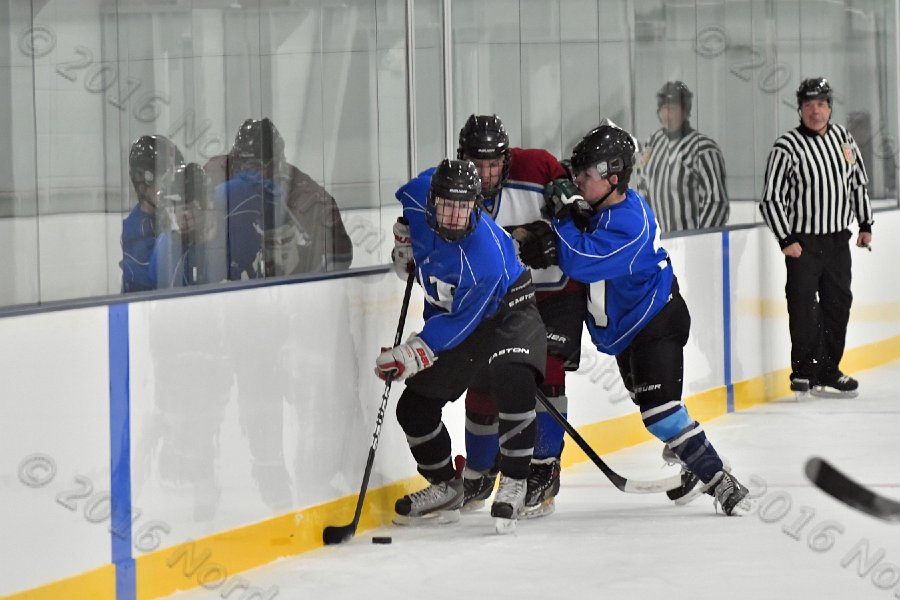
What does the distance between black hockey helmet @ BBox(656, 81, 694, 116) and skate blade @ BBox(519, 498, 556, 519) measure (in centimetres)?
262

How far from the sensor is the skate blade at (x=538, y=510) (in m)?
4.65

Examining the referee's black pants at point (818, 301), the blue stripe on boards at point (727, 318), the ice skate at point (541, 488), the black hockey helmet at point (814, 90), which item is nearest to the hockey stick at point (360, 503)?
the ice skate at point (541, 488)

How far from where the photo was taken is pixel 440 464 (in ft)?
14.8

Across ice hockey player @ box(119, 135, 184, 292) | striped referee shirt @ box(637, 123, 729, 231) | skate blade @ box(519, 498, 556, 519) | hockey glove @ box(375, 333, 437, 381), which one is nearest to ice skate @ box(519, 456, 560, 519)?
skate blade @ box(519, 498, 556, 519)

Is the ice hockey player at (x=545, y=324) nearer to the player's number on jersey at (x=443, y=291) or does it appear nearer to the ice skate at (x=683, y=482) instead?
the player's number on jersey at (x=443, y=291)

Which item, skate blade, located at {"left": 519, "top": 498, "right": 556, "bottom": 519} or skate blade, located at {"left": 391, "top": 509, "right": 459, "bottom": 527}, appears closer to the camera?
skate blade, located at {"left": 391, "top": 509, "right": 459, "bottom": 527}

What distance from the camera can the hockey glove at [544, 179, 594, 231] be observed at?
4.55 metres

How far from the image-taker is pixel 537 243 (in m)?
4.57

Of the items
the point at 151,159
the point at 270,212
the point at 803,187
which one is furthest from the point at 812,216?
the point at 151,159

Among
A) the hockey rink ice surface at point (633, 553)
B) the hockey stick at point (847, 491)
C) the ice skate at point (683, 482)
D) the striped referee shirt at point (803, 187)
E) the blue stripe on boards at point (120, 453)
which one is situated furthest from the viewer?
the striped referee shirt at point (803, 187)

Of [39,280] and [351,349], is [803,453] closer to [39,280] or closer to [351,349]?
[351,349]

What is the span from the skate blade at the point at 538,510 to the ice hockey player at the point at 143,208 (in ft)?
4.28

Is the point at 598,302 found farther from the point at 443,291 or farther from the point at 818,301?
the point at 818,301

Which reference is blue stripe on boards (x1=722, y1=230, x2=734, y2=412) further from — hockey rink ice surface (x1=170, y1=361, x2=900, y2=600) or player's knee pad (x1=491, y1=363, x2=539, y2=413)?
player's knee pad (x1=491, y1=363, x2=539, y2=413)
